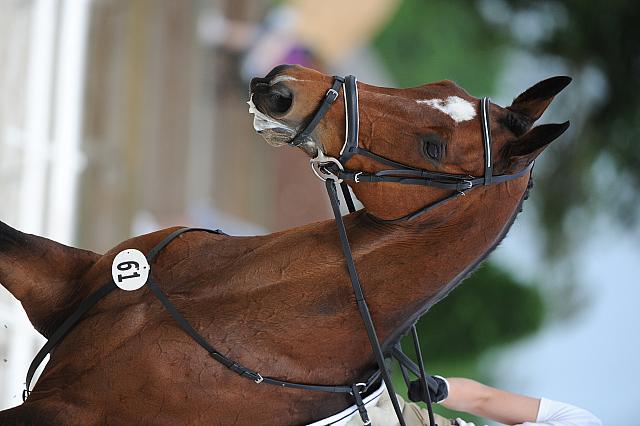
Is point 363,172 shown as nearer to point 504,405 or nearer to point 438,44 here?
point 504,405

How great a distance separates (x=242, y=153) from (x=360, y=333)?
6736 mm

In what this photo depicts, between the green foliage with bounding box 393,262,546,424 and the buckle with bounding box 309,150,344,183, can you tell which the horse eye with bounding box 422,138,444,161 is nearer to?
the buckle with bounding box 309,150,344,183

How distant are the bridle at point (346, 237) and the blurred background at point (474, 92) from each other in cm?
461

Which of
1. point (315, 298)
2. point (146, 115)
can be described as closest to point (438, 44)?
point (146, 115)

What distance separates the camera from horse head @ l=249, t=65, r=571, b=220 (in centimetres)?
200

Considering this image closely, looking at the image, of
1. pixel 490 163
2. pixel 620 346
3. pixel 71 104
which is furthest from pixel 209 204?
pixel 490 163

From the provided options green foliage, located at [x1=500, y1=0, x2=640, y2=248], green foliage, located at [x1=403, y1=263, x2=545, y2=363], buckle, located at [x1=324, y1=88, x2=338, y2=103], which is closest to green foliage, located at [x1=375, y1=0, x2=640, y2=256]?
green foliage, located at [x1=500, y1=0, x2=640, y2=248]

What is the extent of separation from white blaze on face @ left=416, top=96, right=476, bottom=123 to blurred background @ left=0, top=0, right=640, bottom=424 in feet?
16.8

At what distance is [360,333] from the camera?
2.21 meters

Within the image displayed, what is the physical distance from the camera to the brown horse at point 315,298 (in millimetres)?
2098

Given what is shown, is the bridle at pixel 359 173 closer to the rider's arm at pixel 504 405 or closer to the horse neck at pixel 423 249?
the horse neck at pixel 423 249

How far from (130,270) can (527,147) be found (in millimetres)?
1063

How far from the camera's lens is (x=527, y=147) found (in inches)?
81.5

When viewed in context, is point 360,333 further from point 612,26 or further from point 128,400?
Result: point 612,26
